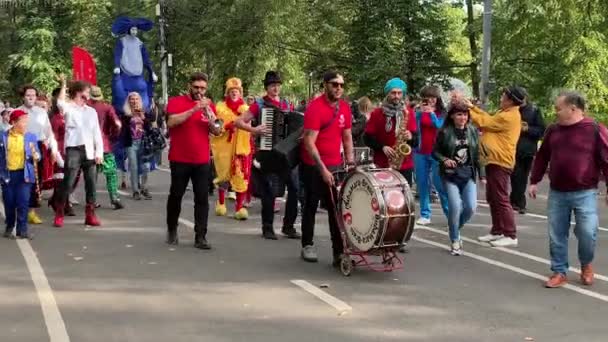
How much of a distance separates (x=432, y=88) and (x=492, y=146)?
1630 mm

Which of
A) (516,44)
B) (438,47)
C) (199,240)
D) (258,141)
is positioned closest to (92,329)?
(199,240)

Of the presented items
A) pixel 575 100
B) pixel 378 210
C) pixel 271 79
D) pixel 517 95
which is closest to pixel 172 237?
pixel 271 79

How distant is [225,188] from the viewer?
36.8 feet

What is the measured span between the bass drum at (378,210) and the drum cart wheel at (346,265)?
5.3 inches

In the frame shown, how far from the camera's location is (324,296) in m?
6.50

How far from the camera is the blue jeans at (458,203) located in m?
8.38

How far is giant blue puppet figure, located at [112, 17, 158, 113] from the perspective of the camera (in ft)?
49.5

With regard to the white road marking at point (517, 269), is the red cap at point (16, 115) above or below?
above

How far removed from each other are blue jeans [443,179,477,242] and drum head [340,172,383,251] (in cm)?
160

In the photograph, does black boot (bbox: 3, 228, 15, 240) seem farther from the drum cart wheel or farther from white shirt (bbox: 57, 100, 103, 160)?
the drum cart wheel

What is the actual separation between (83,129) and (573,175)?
5953 millimetres

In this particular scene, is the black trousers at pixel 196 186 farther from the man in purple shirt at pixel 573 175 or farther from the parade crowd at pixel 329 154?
the man in purple shirt at pixel 573 175

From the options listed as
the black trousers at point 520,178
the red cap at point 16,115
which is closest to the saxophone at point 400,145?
the black trousers at point 520,178

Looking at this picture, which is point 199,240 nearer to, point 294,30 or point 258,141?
→ point 258,141
